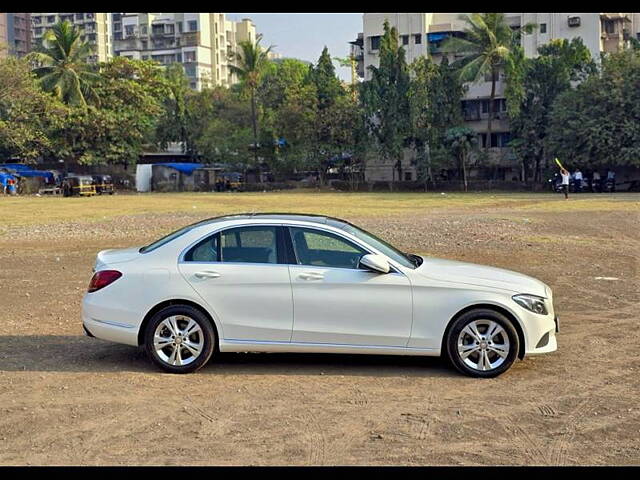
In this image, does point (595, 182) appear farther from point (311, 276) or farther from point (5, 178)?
point (311, 276)

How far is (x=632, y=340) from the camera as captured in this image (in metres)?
9.24

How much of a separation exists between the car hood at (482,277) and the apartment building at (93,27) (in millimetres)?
141127

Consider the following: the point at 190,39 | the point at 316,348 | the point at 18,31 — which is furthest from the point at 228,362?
the point at 190,39

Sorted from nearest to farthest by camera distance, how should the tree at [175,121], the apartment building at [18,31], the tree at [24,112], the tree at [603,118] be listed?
the tree at [603,118] < the tree at [24,112] < the tree at [175,121] < the apartment building at [18,31]

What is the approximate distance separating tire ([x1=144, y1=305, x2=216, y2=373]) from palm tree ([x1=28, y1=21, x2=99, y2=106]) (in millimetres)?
Answer: 62658

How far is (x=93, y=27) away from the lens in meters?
144

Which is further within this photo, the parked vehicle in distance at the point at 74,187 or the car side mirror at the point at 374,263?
the parked vehicle in distance at the point at 74,187

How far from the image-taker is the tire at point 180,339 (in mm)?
7840

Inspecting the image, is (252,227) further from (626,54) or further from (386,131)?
(386,131)

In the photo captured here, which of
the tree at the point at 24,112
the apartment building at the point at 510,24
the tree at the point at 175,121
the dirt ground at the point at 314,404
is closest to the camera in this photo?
the dirt ground at the point at 314,404

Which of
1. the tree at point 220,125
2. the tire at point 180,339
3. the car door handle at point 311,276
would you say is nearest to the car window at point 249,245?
the car door handle at point 311,276

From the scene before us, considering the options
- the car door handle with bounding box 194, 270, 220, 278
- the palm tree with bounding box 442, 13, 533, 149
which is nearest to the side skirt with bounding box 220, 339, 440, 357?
the car door handle with bounding box 194, 270, 220, 278

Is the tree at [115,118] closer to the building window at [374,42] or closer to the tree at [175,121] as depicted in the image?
the tree at [175,121]

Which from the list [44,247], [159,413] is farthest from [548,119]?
[159,413]
